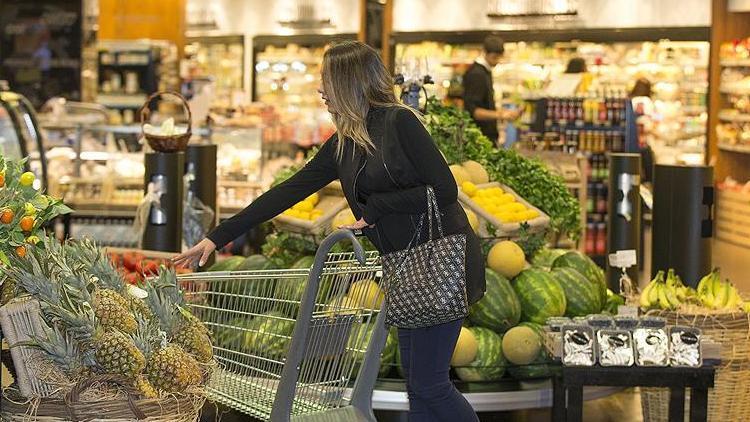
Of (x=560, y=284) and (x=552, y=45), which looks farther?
(x=552, y=45)

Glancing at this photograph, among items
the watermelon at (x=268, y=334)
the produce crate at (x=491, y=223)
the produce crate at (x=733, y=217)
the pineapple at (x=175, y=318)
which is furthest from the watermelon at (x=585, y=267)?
the produce crate at (x=733, y=217)

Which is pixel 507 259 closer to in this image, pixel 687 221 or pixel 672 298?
pixel 672 298

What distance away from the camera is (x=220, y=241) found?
414 cm

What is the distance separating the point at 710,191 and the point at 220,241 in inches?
127

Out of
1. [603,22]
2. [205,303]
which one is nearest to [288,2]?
[603,22]

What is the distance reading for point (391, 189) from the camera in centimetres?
406

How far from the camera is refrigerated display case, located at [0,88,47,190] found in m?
8.56

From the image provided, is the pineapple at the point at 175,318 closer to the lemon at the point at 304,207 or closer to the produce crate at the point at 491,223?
the produce crate at the point at 491,223

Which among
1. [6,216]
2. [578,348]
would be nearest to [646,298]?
[578,348]

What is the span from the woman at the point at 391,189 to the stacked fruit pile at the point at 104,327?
50cm

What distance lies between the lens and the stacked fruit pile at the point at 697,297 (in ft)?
17.6

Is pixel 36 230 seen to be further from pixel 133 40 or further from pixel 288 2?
pixel 288 2

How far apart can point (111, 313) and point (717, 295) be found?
2.97 meters

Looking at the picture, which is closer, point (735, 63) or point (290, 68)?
point (735, 63)
